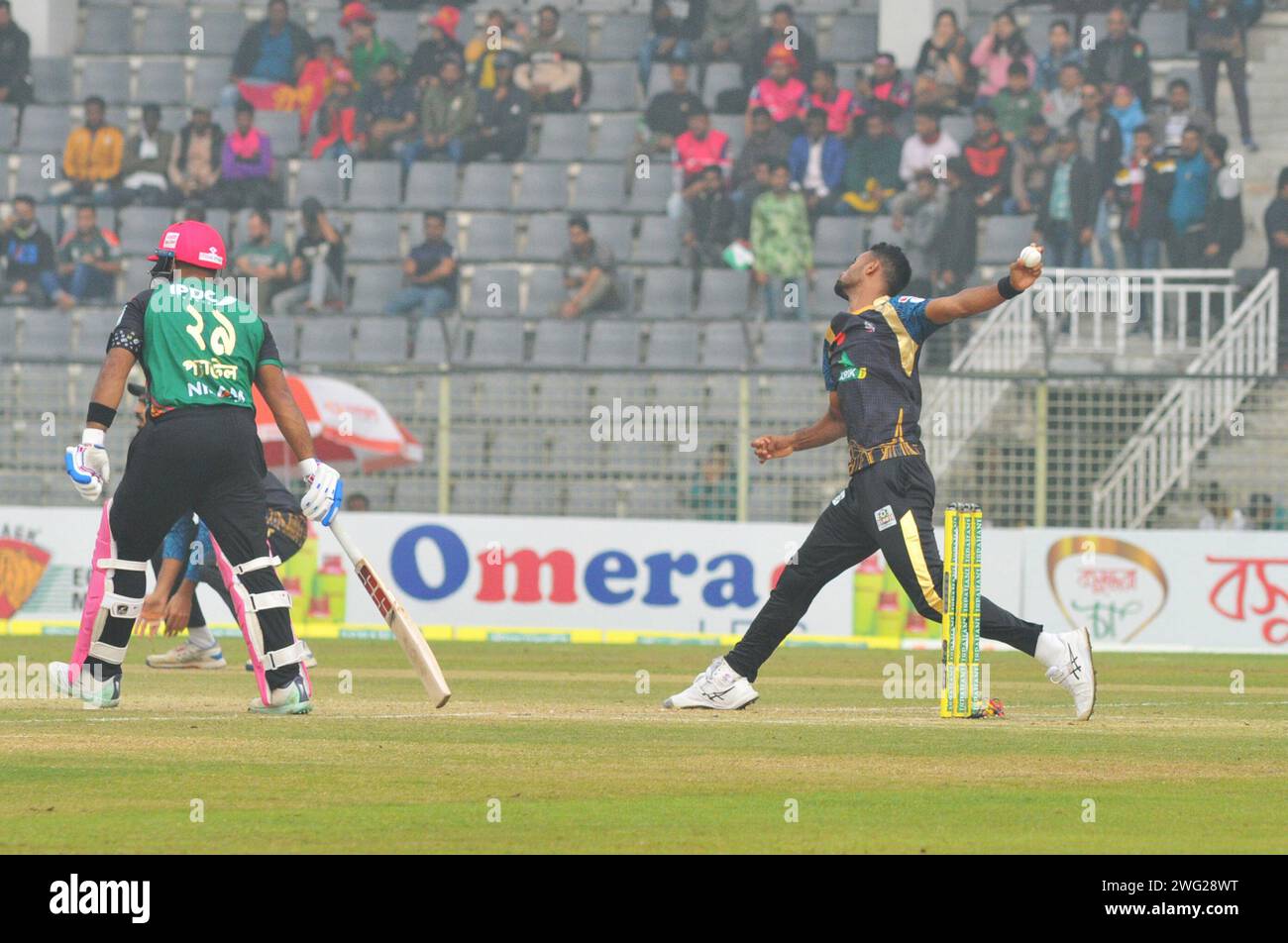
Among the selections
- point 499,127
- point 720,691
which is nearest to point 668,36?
point 499,127

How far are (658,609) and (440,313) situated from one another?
5620mm

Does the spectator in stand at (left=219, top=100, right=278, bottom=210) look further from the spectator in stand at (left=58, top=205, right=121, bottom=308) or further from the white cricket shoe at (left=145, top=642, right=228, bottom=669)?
the white cricket shoe at (left=145, top=642, right=228, bottom=669)

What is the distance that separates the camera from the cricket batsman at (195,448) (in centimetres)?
1069

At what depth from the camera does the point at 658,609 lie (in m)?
21.7

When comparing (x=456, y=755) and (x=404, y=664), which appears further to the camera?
(x=404, y=664)

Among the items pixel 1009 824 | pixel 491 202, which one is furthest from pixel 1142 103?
pixel 1009 824

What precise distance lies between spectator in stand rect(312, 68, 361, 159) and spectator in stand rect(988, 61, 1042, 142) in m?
8.16

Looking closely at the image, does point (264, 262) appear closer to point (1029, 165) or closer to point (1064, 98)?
point (1029, 165)

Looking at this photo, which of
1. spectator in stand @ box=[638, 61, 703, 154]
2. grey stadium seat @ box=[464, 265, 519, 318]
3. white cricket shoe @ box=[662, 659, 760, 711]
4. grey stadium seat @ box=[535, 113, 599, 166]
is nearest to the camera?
white cricket shoe @ box=[662, 659, 760, 711]

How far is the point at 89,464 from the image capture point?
10.9 m

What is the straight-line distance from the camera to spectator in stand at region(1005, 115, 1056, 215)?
2662 cm

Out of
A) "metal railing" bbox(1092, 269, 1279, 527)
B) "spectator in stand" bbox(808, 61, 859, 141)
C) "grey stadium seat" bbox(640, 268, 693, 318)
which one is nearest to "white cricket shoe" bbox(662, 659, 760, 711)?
"metal railing" bbox(1092, 269, 1279, 527)

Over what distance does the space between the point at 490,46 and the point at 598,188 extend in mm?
2503
